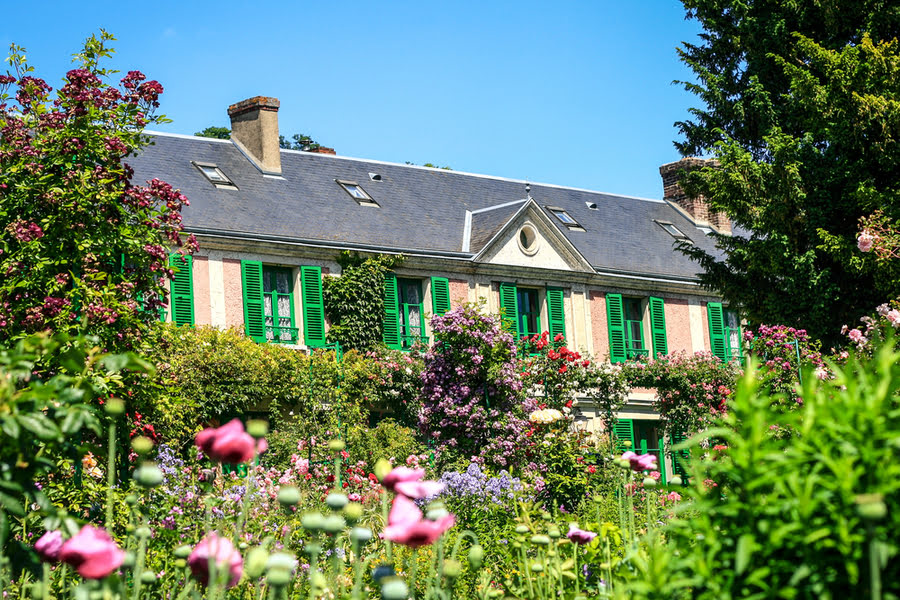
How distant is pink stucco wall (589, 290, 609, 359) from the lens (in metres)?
22.0

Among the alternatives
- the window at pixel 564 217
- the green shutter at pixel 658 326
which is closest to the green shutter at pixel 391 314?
the window at pixel 564 217

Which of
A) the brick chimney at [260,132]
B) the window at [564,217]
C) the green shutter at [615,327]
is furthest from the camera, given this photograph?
the window at [564,217]

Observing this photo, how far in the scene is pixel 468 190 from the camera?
23844 millimetres

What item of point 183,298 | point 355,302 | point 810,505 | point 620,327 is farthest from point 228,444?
point 620,327

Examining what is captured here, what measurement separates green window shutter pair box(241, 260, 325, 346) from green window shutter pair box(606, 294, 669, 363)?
711 centimetres

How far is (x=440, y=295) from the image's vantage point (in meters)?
19.9

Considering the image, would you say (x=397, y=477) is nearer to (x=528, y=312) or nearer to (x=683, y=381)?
(x=528, y=312)

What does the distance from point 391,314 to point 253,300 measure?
2.85m

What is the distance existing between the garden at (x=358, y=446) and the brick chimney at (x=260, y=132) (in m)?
3.55

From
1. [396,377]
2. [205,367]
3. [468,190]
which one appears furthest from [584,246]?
[205,367]

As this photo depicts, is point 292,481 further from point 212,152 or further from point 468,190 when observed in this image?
point 468,190

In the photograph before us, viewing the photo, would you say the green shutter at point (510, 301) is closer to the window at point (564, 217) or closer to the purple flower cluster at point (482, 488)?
the window at point (564, 217)

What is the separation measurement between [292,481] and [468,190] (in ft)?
50.9

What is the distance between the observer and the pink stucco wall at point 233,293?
17359mm
